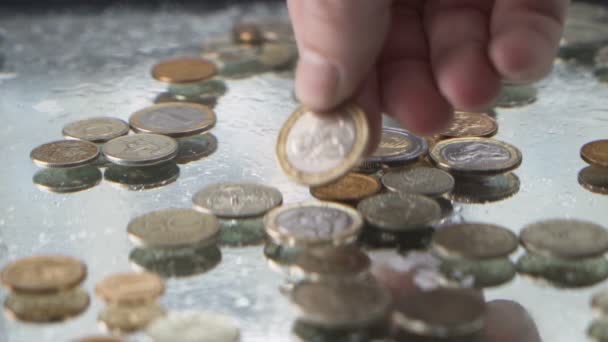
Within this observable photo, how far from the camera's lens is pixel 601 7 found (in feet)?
6.70

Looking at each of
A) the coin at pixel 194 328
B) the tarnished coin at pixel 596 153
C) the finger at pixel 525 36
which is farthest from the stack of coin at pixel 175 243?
the tarnished coin at pixel 596 153

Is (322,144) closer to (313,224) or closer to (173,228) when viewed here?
(313,224)

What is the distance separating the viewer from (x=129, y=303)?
94 cm

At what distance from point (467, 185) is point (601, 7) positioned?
0.98 metres

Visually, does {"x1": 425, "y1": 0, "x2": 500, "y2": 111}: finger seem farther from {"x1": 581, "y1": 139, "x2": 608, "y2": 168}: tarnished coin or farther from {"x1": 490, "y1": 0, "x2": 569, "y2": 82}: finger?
{"x1": 581, "y1": 139, "x2": 608, "y2": 168}: tarnished coin

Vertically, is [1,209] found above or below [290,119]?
below

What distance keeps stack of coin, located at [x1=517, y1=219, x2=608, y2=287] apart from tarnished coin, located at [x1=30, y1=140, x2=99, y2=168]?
0.58m

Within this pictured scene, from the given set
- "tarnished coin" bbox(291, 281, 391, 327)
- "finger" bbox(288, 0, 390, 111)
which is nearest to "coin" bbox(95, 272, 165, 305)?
"tarnished coin" bbox(291, 281, 391, 327)

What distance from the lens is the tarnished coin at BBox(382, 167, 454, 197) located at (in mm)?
1187

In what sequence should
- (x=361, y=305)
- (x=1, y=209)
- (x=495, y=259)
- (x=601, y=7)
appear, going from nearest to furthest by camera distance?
(x=361, y=305) < (x=495, y=259) < (x=1, y=209) < (x=601, y=7)

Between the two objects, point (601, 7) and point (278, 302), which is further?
point (601, 7)

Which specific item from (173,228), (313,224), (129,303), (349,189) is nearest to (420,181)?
(349,189)

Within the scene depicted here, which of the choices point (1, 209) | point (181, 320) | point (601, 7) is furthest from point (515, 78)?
point (601, 7)

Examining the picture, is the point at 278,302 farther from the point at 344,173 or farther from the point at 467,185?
the point at 467,185
